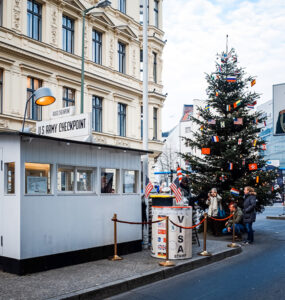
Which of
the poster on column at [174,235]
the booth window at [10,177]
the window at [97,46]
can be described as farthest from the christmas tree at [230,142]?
the window at [97,46]

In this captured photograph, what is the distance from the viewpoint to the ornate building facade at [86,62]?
68.5 feet

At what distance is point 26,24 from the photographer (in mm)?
21703

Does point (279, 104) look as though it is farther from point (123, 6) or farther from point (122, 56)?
point (123, 6)

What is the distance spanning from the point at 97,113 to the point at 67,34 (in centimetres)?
533

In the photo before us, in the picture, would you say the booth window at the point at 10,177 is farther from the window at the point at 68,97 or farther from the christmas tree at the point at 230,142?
the window at the point at 68,97

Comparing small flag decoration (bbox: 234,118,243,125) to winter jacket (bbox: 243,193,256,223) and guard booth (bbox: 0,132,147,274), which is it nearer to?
winter jacket (bbox: 243,193,256,223)

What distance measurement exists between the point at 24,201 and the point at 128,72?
22582mm

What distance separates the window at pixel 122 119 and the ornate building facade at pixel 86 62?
0.07 m

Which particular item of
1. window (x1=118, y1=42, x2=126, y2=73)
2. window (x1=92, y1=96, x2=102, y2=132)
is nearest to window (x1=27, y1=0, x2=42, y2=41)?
window (x1=92, y1=96, x2=102, y2=132)

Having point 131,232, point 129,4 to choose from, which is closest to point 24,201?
point 131,232

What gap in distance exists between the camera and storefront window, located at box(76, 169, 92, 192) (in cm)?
959

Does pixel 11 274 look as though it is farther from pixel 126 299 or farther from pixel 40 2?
pixel 40 2

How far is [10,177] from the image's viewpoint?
28.0ft

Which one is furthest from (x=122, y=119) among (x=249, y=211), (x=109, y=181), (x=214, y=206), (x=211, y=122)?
(x=109, y=181)
